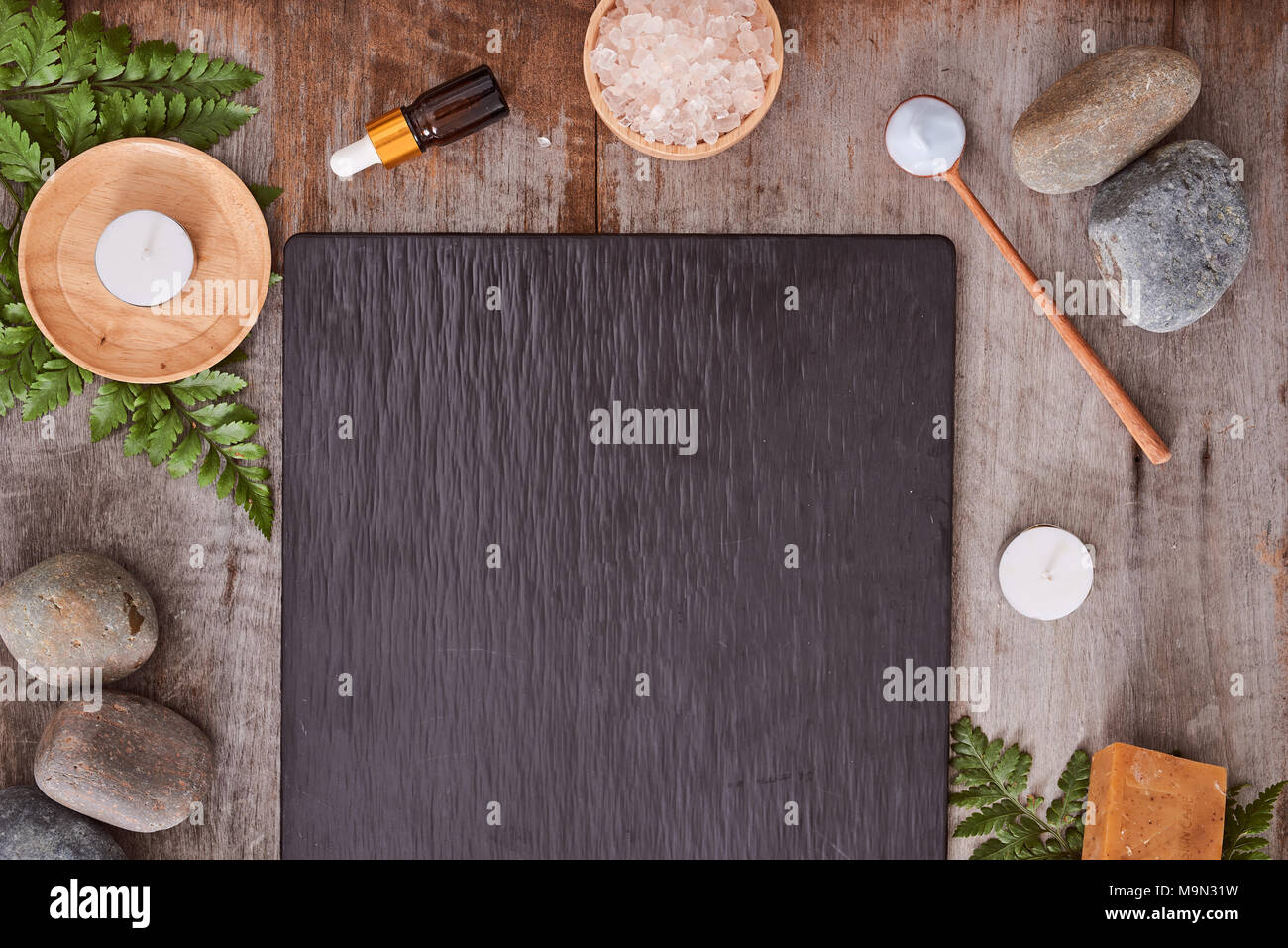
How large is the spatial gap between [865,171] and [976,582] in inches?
18.1

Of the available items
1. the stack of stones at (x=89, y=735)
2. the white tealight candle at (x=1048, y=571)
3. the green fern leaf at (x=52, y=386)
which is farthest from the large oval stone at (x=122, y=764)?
the white tealight candle at (x=1048, y=571)

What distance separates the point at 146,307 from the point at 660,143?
1.80ft

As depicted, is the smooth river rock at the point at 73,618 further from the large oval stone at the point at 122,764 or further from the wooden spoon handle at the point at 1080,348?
the wooden spoon handle at the point at 1080,348

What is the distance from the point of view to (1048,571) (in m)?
0.88

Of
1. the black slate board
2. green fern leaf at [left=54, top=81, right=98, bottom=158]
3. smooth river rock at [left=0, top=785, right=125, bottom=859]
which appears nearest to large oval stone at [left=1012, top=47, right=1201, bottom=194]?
the black slate board

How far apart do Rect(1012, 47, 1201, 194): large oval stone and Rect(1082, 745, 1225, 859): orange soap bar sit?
1.98ft

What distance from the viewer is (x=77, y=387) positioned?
0.87m

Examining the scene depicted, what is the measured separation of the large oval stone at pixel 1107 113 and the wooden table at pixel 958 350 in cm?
5

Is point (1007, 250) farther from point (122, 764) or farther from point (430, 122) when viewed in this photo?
point (122, 764)

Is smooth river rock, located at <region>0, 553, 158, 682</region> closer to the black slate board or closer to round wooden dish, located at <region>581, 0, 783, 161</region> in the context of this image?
the black slate board

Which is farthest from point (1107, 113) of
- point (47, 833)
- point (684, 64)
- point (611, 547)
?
point (47, 833)

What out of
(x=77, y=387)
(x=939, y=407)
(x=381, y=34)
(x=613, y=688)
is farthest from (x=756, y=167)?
(x=77, y=387)
